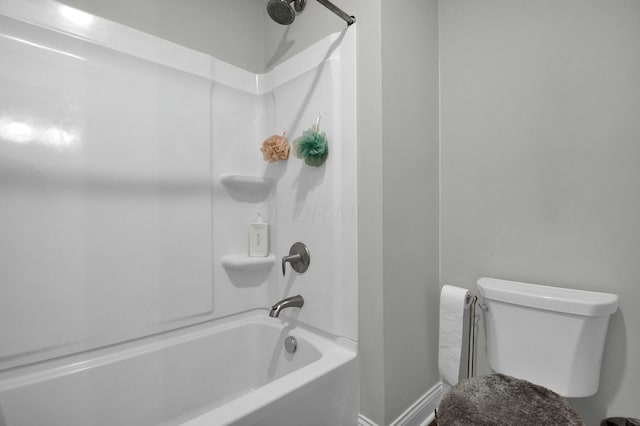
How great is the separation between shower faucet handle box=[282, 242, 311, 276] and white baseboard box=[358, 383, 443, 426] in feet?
2.16

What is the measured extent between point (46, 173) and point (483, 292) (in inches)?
67.9

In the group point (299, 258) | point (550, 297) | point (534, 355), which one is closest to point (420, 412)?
point (534, 355)

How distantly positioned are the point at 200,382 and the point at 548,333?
1.45 meters

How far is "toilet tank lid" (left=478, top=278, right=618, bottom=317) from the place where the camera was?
0.93m

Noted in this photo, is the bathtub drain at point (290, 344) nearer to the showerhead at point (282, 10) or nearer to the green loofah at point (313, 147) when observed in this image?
the green loofah at point (313, 147)

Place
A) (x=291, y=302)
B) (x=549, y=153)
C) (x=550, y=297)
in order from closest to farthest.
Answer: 1. (x=550, y=297)
2. (x=549, y=153)
3. (x=291, y=302)

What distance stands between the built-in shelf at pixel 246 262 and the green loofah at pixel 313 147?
1.94 ft

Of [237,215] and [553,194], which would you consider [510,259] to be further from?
[237,215]

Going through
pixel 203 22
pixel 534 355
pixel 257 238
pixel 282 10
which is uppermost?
pixel 203 22

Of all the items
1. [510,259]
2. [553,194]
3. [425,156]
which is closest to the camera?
[553,194]

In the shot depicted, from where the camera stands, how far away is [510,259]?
1210mm

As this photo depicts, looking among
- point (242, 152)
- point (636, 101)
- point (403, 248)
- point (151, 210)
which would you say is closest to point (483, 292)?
point (403, 248)

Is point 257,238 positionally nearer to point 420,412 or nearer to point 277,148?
point 277,148

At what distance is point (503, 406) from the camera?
0.83 meters
